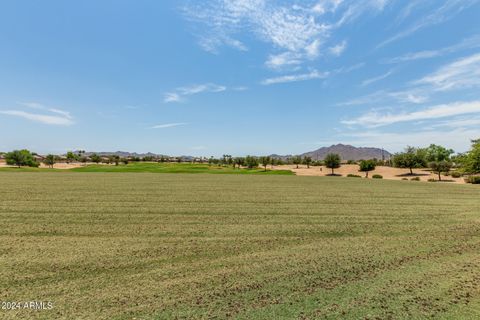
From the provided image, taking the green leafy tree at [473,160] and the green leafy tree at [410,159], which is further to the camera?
the green leafy tree at [410,159]

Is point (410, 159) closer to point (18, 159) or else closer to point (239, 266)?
point (239, 266)

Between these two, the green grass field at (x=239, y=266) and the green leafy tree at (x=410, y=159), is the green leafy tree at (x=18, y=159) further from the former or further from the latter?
the green leafy tree at (x=410, y=159)

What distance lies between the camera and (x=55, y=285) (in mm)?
5516

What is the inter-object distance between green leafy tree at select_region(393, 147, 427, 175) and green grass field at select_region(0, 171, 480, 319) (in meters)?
66.8

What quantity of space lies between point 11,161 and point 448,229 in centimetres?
12653

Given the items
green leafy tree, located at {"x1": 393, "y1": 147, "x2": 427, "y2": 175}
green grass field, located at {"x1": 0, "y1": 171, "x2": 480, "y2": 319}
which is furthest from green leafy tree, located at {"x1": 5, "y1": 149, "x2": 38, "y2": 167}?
green leafy tree, located at {"x1": 393, "y1": 147, "x2": 427, "y2": 175}

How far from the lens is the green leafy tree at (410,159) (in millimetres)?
69062

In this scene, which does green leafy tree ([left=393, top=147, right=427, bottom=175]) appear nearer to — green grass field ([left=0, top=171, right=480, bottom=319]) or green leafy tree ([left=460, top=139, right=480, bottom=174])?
green leafy tree ([left=460, top=139, right=480, bottom=174])

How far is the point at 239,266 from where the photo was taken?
674 centimetres

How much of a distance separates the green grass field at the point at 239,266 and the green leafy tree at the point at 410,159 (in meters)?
66.8

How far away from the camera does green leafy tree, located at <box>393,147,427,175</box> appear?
69062 mm

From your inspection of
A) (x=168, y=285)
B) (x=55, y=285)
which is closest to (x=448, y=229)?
(x=168, y=285)

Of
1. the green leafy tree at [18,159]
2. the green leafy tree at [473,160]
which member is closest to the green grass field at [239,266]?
the green leafy tree at [473,160]

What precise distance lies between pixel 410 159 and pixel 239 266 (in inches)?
3111
